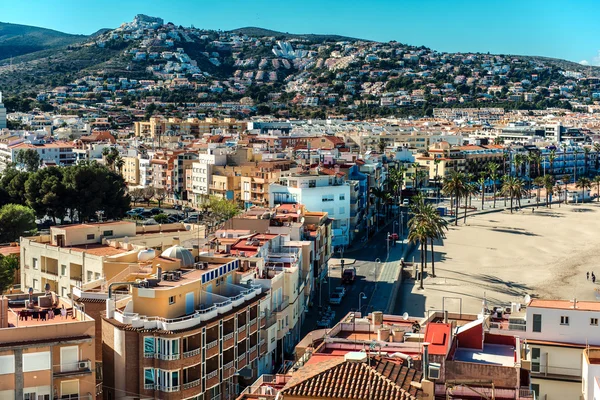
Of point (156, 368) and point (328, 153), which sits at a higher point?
point (328, 153)

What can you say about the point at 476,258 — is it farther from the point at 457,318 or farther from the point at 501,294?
the point at 457,318

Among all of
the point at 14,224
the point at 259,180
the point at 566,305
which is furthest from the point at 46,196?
the point at 566,305

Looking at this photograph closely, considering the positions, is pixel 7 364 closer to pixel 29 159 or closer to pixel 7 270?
pixel 7 270

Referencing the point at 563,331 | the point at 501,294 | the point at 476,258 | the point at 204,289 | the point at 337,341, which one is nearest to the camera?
the point at 337,341

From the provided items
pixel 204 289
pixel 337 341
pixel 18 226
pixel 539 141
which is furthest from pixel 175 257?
pixel 539 141

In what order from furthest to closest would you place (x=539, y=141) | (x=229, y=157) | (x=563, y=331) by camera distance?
(x=539, y=141) < (x=229, y=157) < (x=563, y=331)

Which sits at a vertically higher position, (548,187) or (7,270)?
(548,187)

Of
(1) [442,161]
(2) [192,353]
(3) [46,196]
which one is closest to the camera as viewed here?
(2) [192,353]

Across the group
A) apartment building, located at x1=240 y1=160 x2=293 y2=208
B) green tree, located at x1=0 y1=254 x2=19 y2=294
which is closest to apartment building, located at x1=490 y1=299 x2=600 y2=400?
green tree, located at x1=0 y1=254 x2=19 y2=294

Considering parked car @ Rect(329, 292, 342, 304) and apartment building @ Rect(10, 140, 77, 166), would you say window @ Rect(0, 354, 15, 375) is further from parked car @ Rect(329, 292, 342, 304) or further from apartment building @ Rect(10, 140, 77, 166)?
apartment building @ Rect(10, 140, 77, 166)
